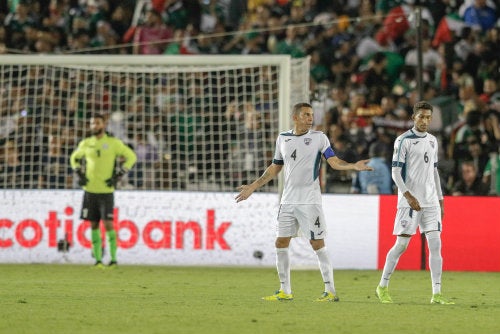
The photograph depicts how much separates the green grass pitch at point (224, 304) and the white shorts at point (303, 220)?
0.69 m

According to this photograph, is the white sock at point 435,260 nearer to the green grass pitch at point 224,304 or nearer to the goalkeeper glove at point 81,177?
the green grass pitch at point 224,304

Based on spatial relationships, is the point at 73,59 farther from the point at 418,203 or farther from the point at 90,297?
the point at 418,203

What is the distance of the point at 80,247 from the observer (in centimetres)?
1811

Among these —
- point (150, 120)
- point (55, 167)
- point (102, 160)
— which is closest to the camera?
point (102, 160)

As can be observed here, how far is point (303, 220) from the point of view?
1171 cm

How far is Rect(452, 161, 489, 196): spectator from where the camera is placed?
17.8 metres

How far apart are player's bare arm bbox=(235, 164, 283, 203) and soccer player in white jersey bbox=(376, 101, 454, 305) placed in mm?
1209

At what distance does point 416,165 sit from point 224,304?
232cm

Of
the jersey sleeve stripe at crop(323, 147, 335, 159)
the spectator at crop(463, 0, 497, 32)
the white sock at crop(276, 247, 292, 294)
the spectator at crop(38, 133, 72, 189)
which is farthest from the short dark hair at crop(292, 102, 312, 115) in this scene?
the spectator at crop(463, 0, 497, 32)

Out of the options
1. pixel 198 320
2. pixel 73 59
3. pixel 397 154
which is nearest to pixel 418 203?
pixel 397 154

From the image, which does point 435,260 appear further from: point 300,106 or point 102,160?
point 102,160

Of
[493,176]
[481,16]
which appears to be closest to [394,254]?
[493,176]

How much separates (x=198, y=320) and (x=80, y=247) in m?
8.57

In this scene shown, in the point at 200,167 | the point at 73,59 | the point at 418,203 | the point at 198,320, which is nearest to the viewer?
the point at 198,320
